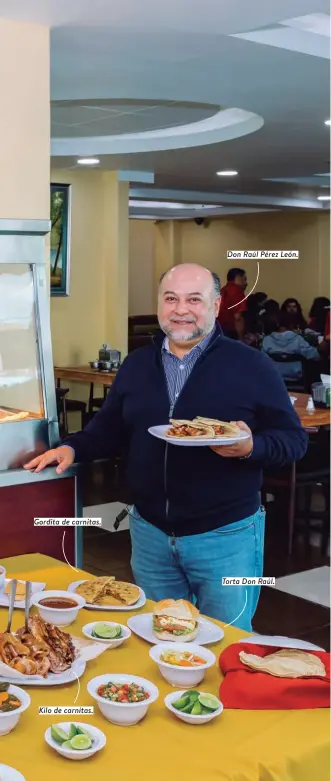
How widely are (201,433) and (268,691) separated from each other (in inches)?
26.5

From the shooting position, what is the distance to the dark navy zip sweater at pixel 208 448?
2.18 m

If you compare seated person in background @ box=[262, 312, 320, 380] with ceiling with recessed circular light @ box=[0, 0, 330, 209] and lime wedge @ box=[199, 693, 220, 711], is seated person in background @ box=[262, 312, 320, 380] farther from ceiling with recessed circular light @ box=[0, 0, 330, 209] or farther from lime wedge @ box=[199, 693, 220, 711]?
lime wedge @ box=[199, 693, 220, 711]

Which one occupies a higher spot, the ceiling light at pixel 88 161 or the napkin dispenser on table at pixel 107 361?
the ceiling light at pixel 88 161

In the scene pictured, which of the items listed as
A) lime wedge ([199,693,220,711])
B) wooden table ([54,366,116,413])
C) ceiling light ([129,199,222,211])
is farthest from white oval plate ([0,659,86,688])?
ceiling light ([129,199,222,211])

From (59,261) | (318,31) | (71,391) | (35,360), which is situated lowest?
(71,391)

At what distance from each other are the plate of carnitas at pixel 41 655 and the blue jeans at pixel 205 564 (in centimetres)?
61

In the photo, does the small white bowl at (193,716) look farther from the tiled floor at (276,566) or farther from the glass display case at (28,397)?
the tiled floor at (276,566)

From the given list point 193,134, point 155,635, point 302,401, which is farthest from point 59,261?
point 155,635

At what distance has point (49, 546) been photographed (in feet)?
8.37

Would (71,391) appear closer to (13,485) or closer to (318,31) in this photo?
(318,31)

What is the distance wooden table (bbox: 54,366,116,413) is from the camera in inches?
269

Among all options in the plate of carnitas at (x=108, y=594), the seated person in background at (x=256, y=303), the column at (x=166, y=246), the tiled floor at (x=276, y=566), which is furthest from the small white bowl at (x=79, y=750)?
the column at (x=166, y=246)

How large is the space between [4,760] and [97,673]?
314mm

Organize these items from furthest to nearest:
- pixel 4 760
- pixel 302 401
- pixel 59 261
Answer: pixel 59 261 < pixel 302 401 < pixel 4 760
